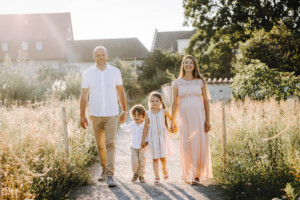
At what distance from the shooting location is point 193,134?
4.78m

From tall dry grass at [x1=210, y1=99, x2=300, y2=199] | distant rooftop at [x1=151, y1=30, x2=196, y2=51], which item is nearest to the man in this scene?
tall dry grass at [x1=210, y1=99, x2=300, y2=199]

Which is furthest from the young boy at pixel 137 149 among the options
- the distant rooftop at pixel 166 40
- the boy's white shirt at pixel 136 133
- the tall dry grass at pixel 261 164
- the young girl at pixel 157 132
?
the distant rooftop at pixel 166 40

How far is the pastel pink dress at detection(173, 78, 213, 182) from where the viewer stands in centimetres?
475

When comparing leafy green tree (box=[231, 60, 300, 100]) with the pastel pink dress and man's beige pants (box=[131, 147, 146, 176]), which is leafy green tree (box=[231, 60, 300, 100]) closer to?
the pastel pink dress

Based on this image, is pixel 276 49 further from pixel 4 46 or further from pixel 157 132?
pixel 4 46

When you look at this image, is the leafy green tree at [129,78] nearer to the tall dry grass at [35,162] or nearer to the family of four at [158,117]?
the tall dry grass at [35,162]

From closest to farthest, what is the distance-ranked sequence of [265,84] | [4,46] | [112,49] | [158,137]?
[158,137]
[265,84]
[4,46]
[112,49]

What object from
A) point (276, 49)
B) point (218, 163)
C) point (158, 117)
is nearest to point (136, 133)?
point (158, 117)

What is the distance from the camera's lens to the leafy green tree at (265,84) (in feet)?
32.5

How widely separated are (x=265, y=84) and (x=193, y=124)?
6.56 m

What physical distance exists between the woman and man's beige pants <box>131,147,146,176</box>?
2.24ft

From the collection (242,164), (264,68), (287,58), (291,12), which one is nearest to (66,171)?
(242,164)

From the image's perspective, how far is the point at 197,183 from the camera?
4637mm

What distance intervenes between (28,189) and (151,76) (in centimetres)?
2464
